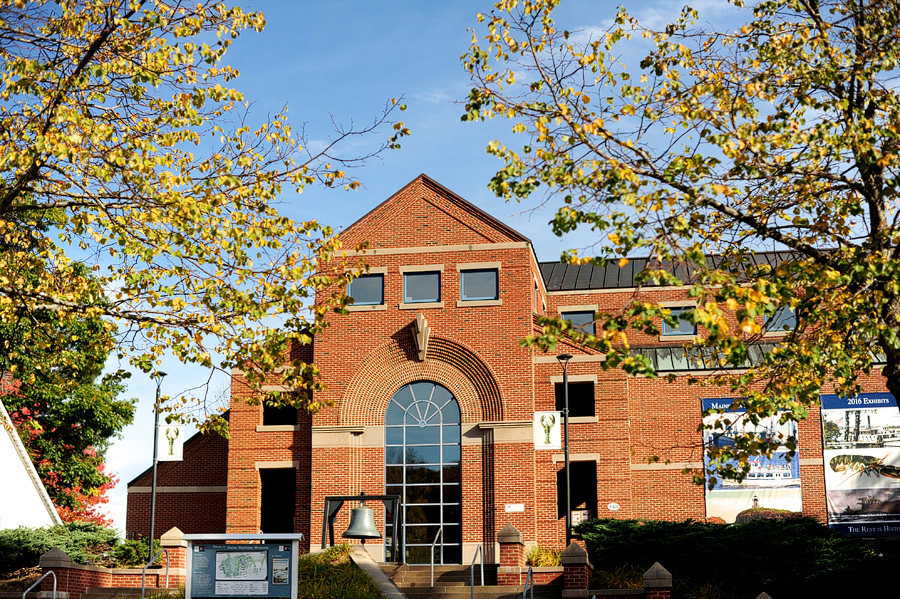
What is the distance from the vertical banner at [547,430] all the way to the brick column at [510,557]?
5.53 m

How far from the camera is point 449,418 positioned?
89.9 ft

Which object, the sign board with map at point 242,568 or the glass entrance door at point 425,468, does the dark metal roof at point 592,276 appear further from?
the sign board with map at point 242,568

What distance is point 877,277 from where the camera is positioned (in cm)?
1177

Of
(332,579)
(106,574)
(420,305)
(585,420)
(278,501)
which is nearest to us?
(332,579)

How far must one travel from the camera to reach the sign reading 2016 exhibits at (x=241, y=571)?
1400 centimetres

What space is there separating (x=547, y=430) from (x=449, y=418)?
3.00m

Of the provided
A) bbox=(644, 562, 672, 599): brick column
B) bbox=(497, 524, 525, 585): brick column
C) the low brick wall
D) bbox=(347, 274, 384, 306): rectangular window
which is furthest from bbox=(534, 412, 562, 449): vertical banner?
the low brick wall

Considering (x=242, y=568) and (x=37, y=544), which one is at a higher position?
(x=242, y=568)

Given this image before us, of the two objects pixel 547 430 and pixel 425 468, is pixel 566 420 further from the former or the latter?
pixel 425 468

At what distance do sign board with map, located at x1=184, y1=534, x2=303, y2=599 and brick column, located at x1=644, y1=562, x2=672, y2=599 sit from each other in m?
7.45

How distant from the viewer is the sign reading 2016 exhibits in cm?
1400

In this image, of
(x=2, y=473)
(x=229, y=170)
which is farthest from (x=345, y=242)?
(x=229, y=170)

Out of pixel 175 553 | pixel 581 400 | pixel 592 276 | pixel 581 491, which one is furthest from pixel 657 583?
pixel 592 276

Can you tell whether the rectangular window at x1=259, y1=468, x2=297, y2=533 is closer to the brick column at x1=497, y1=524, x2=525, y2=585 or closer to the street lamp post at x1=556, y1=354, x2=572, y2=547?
the street lamp post at x1=556, y1=354, x2=572, y2=547
